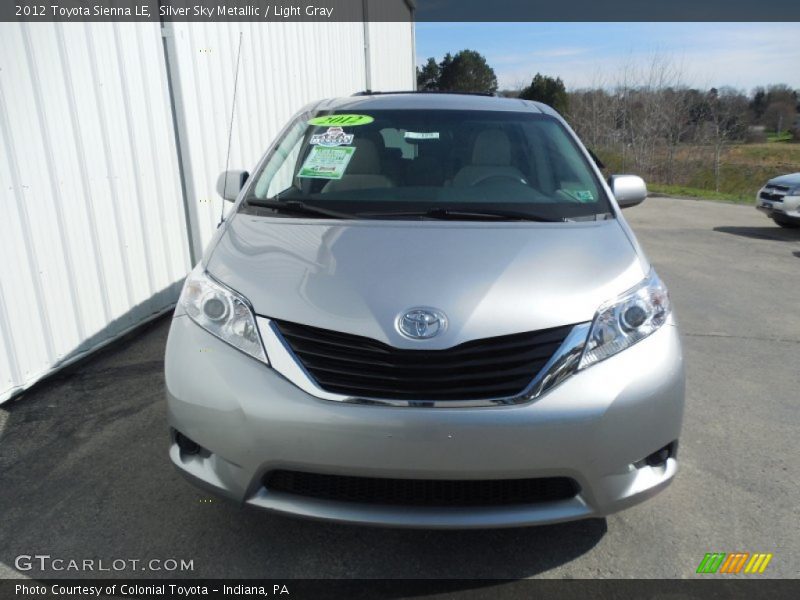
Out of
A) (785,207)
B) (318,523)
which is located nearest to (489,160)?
(318,523)

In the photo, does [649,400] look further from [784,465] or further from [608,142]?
[608,142]

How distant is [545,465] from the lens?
6.35 ft

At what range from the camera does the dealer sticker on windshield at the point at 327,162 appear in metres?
3.14

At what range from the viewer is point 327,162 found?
318cm

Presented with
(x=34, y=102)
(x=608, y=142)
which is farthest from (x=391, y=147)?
(x=608, y=142)

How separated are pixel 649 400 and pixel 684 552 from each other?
0.79 metres

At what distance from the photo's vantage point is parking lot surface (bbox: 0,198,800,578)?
7.57 ft

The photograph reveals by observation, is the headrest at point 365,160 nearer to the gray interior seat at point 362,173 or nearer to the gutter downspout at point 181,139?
the gray interior seat at point 362,173

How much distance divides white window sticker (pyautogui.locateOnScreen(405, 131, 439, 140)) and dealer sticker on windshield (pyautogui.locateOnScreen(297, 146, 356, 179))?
31 centimetres

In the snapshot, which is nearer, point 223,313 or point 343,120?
point 223,313

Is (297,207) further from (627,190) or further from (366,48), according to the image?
(366,48)

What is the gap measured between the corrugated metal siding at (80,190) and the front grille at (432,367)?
2489 millimetres

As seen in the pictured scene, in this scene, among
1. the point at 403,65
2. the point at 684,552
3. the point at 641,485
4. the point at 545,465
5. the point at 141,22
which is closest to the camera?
the point at 545,465

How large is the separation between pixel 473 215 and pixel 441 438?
3.72 feet
